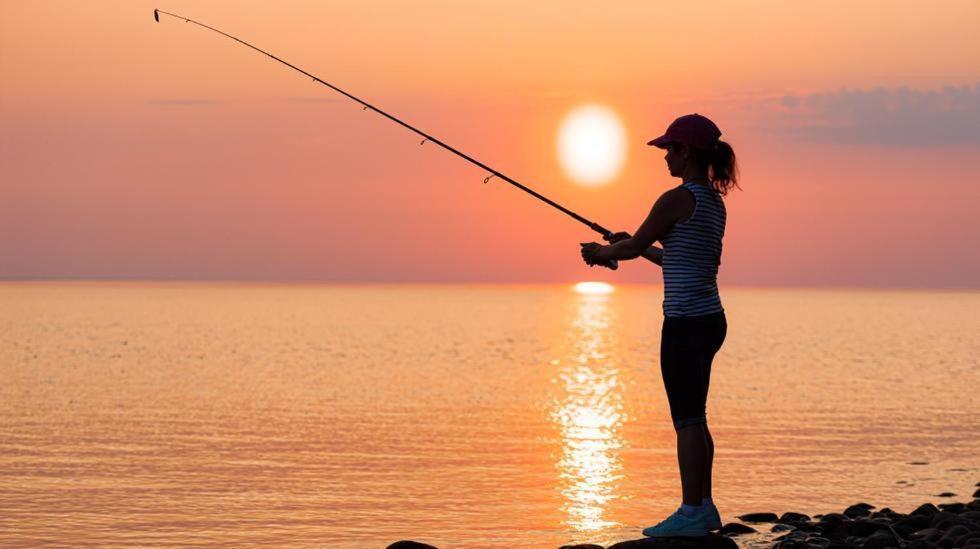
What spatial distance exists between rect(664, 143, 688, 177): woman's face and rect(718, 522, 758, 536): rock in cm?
532

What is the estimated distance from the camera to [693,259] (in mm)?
8047

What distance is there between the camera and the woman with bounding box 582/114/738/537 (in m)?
8.05

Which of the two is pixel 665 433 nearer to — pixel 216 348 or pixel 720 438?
pixel 720 438

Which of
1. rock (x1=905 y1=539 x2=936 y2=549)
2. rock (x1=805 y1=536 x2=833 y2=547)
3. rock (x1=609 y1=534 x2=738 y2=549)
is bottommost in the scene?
rock (x1=805 y1=536 x2=833 y2=547)

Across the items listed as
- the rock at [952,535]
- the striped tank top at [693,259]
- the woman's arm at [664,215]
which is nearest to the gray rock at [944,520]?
the rock at [952,535]

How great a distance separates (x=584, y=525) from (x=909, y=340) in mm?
59030

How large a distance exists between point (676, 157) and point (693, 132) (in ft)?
0.63

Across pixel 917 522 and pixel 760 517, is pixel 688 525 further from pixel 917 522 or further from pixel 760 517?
pixel 760 517

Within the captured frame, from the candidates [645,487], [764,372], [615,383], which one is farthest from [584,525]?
[764,372]

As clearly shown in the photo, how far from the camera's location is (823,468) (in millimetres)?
18000

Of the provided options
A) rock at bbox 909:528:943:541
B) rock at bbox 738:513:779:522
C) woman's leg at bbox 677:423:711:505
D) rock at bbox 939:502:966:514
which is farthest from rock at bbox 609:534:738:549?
rock at bbox 939:502:966:514

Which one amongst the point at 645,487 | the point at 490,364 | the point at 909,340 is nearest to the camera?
the point at 645,487

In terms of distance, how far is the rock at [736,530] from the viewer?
12.5 meters

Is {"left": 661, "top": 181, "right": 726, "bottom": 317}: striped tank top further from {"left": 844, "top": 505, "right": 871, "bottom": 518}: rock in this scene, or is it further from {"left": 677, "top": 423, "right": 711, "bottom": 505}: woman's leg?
{"left": 844, "top": 505, "right": 871, "bottom": 518}: rock
